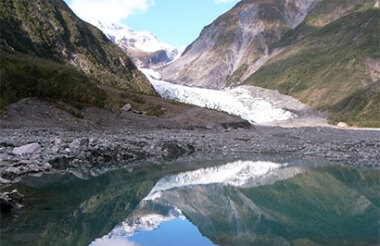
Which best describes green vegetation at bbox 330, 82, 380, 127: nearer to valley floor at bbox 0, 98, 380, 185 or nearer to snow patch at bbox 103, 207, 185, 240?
valley floor at bbox 0, 98, 380, 185

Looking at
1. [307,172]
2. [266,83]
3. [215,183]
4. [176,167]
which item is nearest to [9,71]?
[176,167]

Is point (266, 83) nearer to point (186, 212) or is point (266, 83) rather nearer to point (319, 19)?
point (319, 19)

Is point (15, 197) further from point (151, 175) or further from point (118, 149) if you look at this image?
point (118, 149)

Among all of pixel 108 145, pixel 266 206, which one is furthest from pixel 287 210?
pixel 108 145

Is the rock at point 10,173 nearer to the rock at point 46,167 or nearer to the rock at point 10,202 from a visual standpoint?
the rock at point 46,167

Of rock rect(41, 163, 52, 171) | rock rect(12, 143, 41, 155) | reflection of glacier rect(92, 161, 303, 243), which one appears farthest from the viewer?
rock rect(12, 143, 41, 155)

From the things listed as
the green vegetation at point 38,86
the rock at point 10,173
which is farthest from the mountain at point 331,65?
the rock at point 10,173

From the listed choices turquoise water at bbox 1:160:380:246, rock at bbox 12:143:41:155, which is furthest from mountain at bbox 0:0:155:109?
turquoise water at bbox 1:160:380:246
